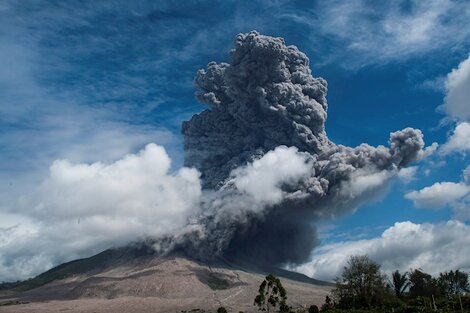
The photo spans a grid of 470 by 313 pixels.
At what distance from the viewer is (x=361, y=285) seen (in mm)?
108875

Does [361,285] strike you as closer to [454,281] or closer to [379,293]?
[379,293]

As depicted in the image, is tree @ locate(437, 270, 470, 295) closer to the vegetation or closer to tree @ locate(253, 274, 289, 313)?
the vegetation

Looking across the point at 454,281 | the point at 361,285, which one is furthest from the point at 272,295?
the point at 454,281

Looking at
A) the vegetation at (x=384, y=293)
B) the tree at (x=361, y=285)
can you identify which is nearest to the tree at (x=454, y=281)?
the vegetation at (x=384, y=293)

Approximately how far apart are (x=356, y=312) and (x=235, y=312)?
7364 centimetres

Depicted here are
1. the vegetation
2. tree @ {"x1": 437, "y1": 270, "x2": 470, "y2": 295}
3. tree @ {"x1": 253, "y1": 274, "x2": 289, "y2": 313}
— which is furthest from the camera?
tree @ {"x1": 437, "y1": 270, "x2": 470, "y2": 295}

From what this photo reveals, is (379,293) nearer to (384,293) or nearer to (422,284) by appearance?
(384,293)

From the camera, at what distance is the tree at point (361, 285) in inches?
4154

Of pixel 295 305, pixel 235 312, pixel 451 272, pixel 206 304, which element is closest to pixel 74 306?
pixel 206 304

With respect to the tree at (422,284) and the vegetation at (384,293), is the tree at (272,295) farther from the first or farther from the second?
the tree at (422,284)

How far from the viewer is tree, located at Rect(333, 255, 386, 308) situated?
106 meters

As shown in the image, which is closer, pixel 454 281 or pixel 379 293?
pixel 379 293

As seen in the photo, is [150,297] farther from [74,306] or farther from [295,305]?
[295,305]

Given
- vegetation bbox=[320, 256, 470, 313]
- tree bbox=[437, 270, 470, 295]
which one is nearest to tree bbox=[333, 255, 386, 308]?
vegetation bbox=[320, 256, 470, 313]
